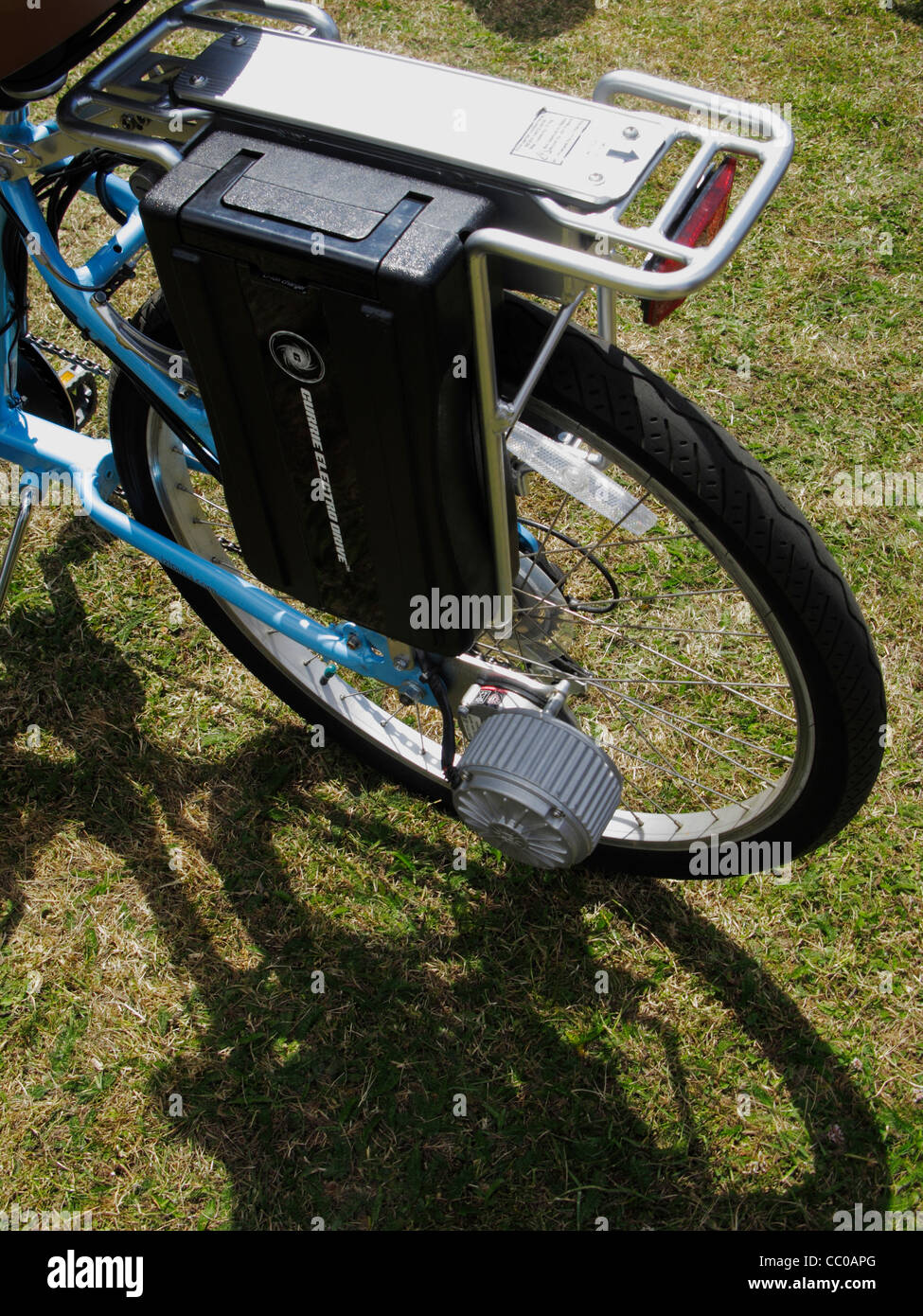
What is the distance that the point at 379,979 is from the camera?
2.29 m

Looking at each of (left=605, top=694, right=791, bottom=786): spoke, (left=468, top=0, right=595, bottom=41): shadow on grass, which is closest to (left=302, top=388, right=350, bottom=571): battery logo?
(left=605, top=694, right=791, bottom=786): spoke

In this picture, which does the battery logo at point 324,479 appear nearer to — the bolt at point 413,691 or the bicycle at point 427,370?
the bicycle at point 427,370

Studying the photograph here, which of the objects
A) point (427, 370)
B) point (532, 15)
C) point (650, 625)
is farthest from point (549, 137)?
point (532, 15)

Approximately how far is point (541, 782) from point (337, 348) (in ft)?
2.47

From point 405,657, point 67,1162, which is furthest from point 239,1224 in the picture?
point 405,657

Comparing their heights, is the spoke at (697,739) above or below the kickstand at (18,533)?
below

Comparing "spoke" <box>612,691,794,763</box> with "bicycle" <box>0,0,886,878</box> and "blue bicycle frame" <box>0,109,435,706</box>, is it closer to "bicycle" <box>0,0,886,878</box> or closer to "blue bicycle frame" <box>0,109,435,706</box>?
"bicycle" <box>0,0,886,878</box>

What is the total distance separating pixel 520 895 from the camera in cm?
238

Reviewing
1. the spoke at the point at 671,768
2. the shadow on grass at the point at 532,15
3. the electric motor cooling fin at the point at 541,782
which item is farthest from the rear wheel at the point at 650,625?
the shadow on grass at the point at 532,15

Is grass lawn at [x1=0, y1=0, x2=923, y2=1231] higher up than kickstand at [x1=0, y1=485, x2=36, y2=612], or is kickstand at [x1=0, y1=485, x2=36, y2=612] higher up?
kickstand at [x1=0, y1=485, x2=36, y2=612]

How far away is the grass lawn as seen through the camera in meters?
2.08

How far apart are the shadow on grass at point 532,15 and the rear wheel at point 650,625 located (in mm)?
2184

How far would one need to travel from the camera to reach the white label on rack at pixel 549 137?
55.2 inches

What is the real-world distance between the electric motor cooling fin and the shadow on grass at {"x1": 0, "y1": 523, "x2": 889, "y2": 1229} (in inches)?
19.2
